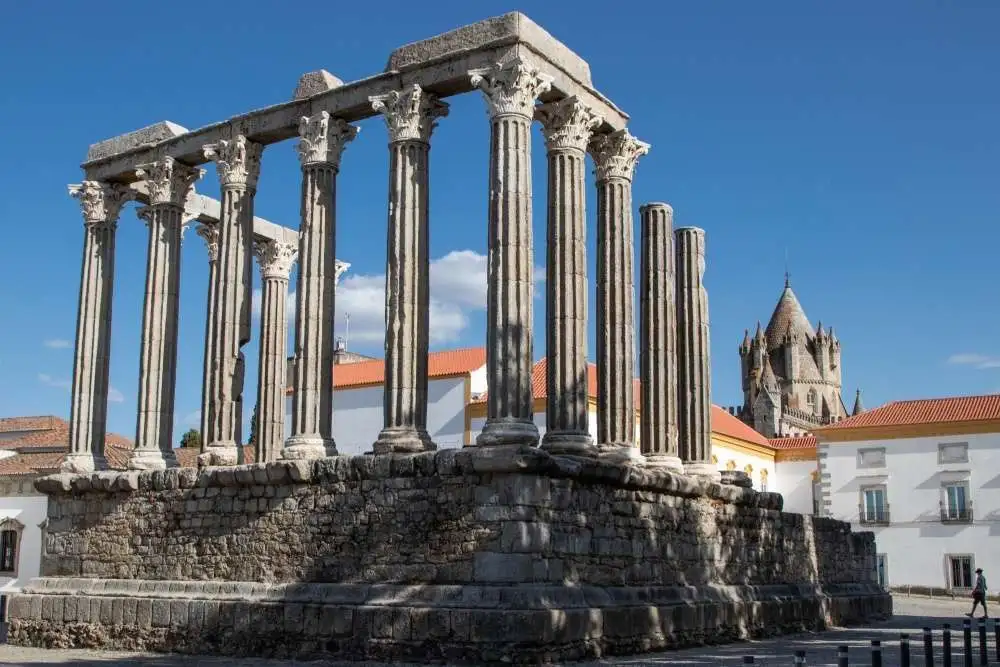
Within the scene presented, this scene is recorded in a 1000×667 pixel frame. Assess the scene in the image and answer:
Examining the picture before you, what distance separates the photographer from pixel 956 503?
42.1 meters

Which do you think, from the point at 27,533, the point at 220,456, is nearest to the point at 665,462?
the point at 220,456

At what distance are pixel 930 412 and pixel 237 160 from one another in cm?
3275

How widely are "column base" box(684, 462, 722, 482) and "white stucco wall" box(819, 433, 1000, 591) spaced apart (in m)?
25.1

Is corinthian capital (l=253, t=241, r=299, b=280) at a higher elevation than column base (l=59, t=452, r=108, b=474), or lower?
higher

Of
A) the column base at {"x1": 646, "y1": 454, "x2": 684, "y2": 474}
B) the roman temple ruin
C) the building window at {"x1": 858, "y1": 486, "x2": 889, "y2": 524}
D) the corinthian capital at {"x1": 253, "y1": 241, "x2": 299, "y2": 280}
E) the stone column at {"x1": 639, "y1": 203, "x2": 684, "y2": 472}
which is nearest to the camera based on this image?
the roman temple ruin

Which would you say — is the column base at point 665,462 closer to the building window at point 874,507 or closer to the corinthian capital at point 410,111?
the corinthian capital at point 410,111

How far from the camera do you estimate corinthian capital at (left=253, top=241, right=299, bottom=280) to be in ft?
74.8

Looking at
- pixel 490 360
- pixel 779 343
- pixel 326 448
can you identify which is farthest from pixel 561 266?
pixel 779 343

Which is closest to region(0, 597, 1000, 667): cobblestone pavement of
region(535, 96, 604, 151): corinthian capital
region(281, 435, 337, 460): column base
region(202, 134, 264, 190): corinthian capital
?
region(281, 435, 337, 460): column base

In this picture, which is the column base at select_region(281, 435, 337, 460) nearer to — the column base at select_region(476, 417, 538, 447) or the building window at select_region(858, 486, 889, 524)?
the column base at select_region(476, 417, 538, 447)

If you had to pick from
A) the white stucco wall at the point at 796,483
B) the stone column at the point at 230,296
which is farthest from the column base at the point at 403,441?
the white stucco wall at the point at 796,483

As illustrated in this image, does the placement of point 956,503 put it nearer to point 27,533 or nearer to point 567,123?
point 567,123

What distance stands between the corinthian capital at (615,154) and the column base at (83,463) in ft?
32.4

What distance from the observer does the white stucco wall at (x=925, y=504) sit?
41.4m
